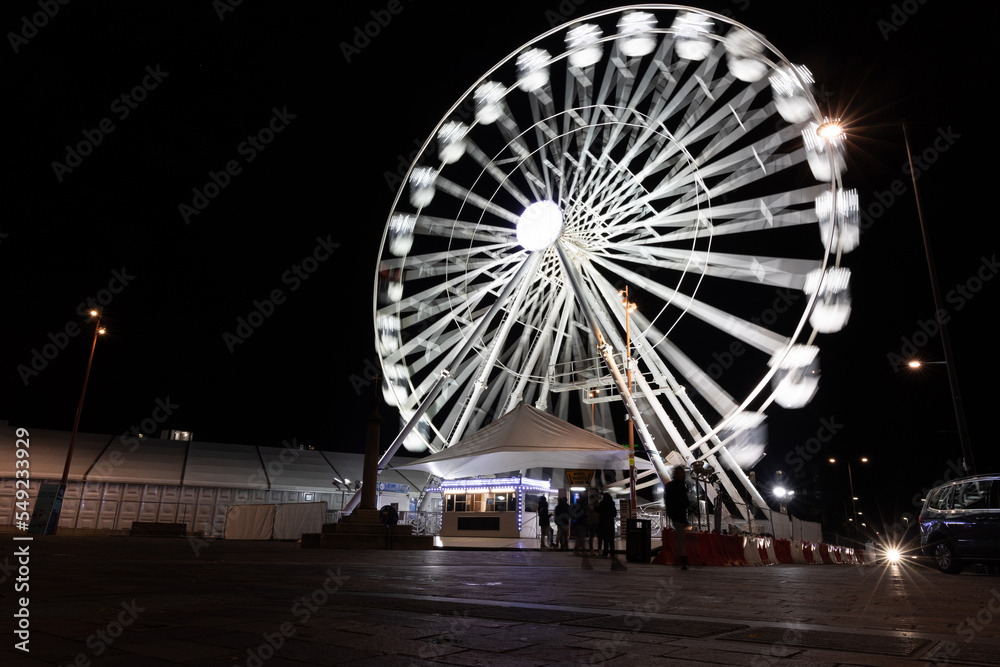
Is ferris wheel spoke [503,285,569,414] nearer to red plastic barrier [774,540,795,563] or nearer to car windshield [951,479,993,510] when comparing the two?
red plastic barrier [774,540,795,563]

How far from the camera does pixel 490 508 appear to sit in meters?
27.6

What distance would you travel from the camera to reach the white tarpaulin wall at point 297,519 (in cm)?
2675

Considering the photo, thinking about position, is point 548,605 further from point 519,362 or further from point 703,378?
point 519,362

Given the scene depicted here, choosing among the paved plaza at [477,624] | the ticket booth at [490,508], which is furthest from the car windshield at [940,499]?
the ticket booth at [490,508]

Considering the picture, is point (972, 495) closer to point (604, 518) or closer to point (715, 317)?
point (604, 518)

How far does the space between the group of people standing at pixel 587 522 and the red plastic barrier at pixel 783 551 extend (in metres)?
4.48

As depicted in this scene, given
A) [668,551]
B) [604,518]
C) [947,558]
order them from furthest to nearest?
[604,518] < [668,551] < [947,558]

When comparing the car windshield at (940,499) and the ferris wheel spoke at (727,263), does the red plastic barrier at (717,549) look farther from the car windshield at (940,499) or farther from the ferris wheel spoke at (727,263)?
the ferris wheel spoke at (727,263)

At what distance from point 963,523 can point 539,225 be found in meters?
14.3

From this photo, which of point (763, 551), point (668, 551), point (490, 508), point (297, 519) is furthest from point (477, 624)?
point (297, 519)

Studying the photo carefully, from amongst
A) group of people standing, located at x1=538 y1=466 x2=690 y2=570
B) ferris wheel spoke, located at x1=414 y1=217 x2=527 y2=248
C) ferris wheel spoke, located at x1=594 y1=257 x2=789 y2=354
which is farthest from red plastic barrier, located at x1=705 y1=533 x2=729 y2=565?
ferris wheel spoke, located at x1=414 y1=217 x2=527 y2=248

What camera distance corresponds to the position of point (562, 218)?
69.6 ft

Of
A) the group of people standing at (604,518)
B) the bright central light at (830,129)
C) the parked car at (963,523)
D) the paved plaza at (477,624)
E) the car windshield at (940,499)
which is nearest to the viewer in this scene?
the paved plaza at (477,624)

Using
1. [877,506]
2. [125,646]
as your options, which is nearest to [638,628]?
[125,646]
